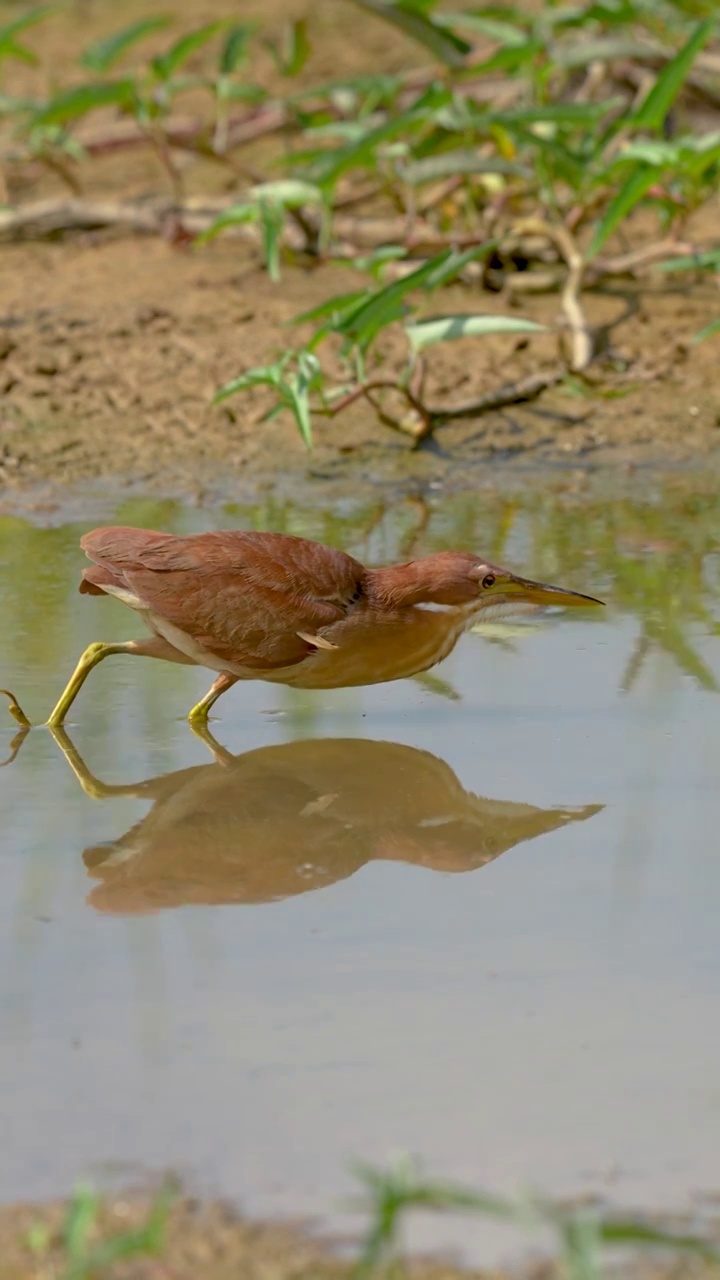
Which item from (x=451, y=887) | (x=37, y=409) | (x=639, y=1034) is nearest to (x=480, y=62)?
(x=37, y=409)

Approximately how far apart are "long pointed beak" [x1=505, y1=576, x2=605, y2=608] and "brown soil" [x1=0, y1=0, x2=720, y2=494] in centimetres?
214

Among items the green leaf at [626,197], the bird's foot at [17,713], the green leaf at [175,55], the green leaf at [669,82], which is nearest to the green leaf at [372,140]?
the green leaf at [175,55]

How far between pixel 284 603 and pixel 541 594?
24.7 inches

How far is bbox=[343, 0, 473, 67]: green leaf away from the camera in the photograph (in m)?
7.70

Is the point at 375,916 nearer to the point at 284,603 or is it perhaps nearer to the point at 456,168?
the point at 284,603

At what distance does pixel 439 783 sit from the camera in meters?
3.95

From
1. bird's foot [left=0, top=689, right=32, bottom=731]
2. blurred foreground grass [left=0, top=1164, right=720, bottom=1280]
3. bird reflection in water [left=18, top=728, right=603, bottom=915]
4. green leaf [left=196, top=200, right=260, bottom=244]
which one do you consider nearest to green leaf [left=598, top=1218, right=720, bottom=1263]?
blurred foreground grass [left=0, top=1164, right=720, bottom=1280]

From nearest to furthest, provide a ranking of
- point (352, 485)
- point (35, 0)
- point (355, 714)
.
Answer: point (355, 714)
point (352, 485)
point (35, 0)

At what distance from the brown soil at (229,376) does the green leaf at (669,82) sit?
2.57 ft

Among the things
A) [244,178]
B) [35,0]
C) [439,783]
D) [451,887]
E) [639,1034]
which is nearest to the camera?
[639,1034]

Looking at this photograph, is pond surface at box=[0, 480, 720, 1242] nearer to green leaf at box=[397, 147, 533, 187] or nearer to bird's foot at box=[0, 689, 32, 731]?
bird's foot at box=[0, 689, 32, 731]

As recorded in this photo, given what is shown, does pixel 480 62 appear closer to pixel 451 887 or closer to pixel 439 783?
pixel 439 783

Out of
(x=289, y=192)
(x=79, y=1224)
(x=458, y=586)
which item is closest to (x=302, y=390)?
(x=289, y=192)

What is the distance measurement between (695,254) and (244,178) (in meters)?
2.17
